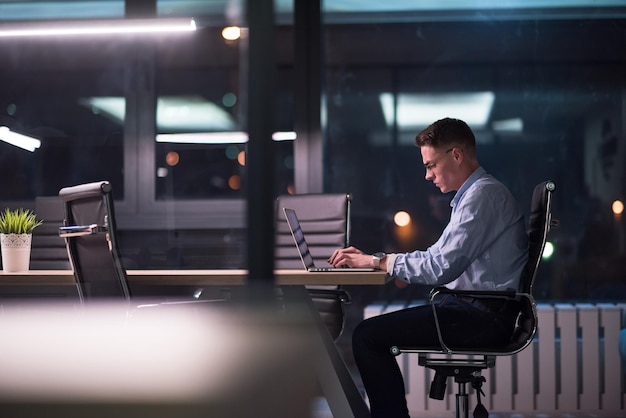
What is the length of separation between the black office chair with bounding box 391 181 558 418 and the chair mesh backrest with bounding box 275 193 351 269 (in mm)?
1248

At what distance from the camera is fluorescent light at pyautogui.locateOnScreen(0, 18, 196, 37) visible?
5.34 metres

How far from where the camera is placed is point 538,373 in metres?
4.91

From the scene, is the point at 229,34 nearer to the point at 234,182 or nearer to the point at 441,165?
the point at 234,182

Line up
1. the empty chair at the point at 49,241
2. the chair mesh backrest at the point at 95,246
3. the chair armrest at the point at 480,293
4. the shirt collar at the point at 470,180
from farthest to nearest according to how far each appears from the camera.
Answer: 1. the empty chair at the point at 49,241
2. the shirt collar at the point at 470,180
3. the chair mesh backrest at the point at 95,246
4. the chair armrest at the point at 480,293

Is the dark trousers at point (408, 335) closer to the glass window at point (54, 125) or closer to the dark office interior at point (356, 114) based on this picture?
the dark office interior at point (356, 114)

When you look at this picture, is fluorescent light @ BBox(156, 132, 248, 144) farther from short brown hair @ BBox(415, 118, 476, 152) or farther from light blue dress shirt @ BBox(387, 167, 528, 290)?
light blue dress shirt @ BBox(387, 167, 528, 290)

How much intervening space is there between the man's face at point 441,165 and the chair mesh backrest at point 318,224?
1002 millimetres

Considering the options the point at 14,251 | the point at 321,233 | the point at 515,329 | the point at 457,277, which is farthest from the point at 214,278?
the point at 321,233

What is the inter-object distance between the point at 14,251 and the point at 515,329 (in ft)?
6.96

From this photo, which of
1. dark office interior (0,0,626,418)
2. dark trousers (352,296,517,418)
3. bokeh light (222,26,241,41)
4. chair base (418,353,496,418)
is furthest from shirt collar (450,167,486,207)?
bokeh light (222,26,241,41)

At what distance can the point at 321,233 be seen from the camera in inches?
175

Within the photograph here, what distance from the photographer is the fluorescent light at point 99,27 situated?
534 centimetres

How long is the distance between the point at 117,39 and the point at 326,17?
4.72ft

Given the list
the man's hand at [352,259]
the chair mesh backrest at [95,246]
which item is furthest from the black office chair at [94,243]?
the man's hand at [352,259]
